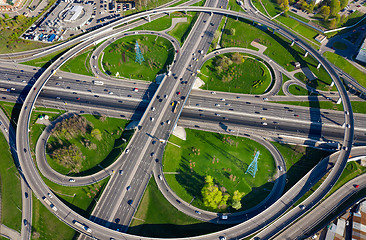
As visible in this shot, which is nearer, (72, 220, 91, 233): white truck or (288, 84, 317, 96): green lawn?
(72, 220, 91, 233): white truck

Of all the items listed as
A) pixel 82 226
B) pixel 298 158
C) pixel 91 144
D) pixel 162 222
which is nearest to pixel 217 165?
pixel 162 222

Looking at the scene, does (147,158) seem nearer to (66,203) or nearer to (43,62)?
(66,203)

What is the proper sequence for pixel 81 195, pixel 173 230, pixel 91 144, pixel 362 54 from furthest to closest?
1. pixel 362 54
2. pixel 91 144
3. pixel 81 195
4. pixel 173 230

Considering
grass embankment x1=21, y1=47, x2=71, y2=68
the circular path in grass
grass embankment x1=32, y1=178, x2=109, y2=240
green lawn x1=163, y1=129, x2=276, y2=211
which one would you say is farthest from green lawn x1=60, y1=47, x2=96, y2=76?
green lawn x1=163, y1=129, x2=276, y2=211

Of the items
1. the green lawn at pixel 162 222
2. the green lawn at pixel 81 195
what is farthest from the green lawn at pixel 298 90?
the green lawn at pixel 81 195

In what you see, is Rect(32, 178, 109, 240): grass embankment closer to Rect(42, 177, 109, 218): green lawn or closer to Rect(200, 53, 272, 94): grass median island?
Rect(42, 177, 109, 218): green lawn

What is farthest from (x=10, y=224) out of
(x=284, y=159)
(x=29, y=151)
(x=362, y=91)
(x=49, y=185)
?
(x=362, y=91)

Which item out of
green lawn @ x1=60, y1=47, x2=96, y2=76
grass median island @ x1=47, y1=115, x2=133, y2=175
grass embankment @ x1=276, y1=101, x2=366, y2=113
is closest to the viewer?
grass median island @ x1=47, y1=115, x2=133, y2=175
